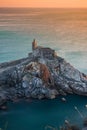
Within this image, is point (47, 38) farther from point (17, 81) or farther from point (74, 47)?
point (17, 81)

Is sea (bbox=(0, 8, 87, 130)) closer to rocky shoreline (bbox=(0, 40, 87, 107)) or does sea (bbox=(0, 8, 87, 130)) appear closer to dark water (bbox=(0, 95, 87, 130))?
dark water (bbox=(0, 95, 87, 130))

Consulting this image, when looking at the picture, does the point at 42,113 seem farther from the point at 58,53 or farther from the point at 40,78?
the point at 58,53

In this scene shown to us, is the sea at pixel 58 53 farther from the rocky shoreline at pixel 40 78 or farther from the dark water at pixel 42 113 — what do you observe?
the rocky shoreline at pixel 40 78

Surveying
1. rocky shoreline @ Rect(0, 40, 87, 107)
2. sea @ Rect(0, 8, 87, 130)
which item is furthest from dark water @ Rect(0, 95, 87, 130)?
rocky shoreline @ Rect(0, 40, 87, 107)

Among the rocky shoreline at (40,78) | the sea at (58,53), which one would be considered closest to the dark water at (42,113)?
the sea at (58,53)

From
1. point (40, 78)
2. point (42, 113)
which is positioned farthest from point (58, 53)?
point (42, 113)

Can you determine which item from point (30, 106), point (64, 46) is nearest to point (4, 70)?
point (30, 106)
